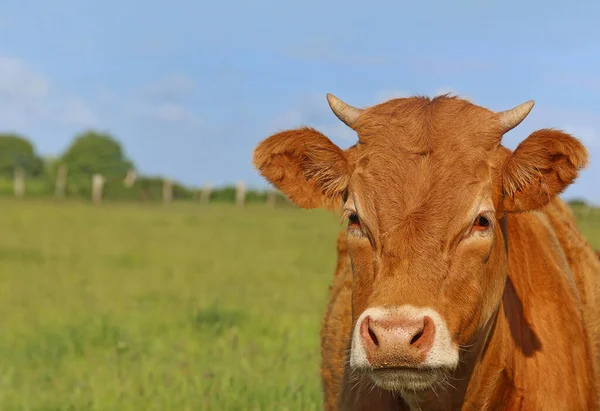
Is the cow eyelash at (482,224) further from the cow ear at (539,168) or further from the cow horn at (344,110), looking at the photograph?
the cow horn at (344,110)

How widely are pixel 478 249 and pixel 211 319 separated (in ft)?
23.8

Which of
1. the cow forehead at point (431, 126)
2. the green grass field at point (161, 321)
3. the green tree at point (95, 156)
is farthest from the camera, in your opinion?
the green tree at point (95, 156)

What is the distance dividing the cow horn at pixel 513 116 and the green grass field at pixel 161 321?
10.2 ft

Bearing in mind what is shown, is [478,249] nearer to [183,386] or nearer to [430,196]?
[430,196]

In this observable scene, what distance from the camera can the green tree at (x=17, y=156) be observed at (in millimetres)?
→ 81375

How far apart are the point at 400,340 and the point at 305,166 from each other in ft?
4.66

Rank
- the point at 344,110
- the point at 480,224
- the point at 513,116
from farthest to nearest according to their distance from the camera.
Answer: the point at 344,110
the point at 513,116
the point at 480,224

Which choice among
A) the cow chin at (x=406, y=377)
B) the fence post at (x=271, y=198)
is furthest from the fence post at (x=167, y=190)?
the cow chin at (x=406, y=377)

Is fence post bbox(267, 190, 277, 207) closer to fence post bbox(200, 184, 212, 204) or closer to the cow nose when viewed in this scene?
fence post bbox(200, 184, 212, 204)

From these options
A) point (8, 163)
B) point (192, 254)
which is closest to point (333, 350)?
point (192, 254)

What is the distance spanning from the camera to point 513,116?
407 cm

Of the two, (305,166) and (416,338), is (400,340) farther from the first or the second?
(305,166)

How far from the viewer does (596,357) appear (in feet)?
15.2

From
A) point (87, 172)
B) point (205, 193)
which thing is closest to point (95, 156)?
point (87, 172)
